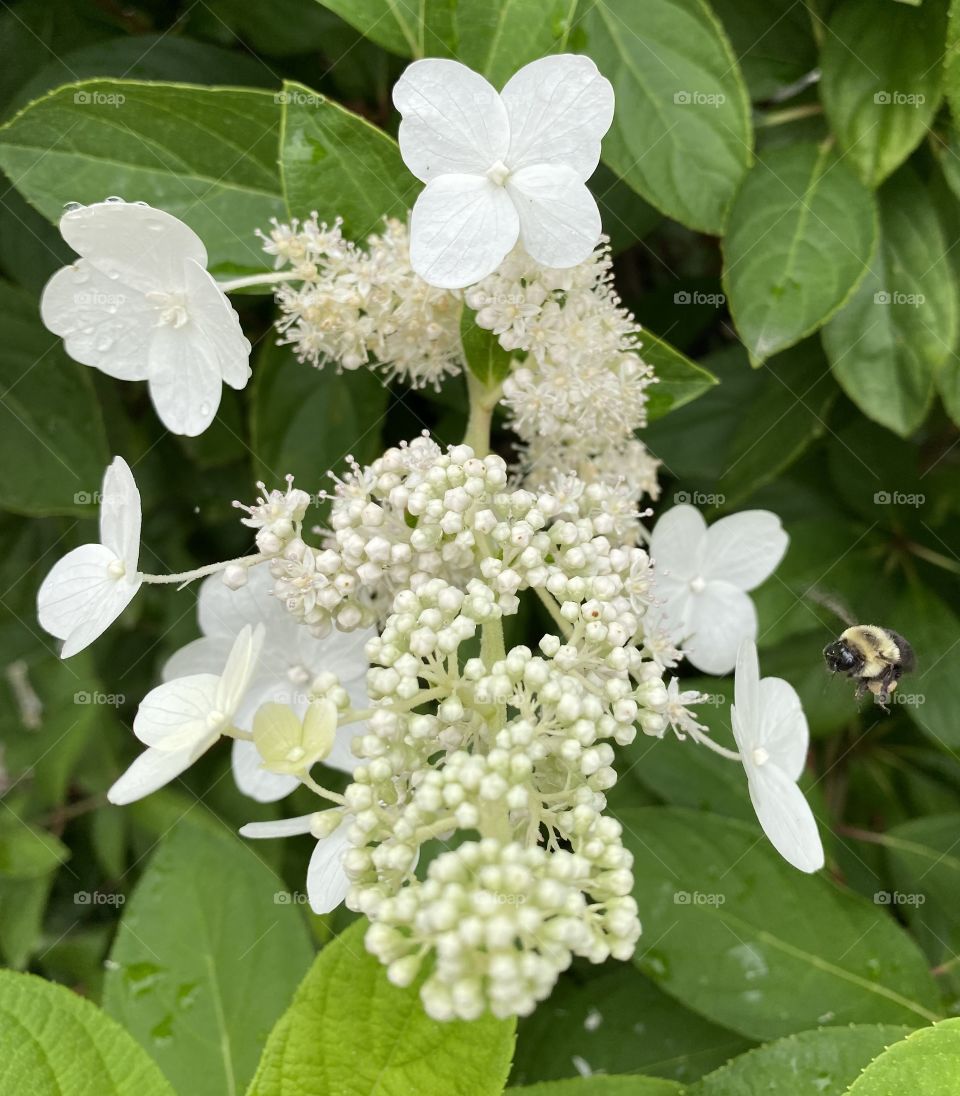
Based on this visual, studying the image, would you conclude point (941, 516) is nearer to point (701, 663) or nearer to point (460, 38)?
point (701, 663)

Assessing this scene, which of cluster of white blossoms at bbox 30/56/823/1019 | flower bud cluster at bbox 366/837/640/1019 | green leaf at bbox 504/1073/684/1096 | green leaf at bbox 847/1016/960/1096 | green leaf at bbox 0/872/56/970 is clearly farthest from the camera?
green leaf at bbox 0/872/56/970

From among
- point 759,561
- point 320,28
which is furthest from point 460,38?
point 759,561

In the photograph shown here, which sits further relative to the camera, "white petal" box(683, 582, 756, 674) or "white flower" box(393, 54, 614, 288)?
"white petal" box(683, 582, 756, 674)

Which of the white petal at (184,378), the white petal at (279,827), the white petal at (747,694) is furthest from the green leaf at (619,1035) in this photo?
the white petal at (184,378)

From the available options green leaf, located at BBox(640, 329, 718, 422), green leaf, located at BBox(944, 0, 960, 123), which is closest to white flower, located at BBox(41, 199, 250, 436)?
green leaf, located at BBox(640, 329, 718, 422)

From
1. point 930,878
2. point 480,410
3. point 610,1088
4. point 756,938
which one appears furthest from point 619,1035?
point 480,410

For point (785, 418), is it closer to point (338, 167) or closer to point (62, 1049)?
point (338, 167)

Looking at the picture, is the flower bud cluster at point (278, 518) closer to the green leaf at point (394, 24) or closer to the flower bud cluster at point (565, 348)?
the flower bud cluster at point (565, 348)

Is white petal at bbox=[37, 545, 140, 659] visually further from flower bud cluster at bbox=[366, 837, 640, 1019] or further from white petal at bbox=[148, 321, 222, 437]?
flower bud cluster at bbox=[366, 837, 640, 1019]
